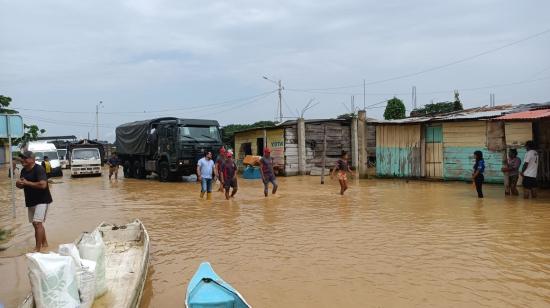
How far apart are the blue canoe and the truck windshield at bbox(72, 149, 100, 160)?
1004 inches

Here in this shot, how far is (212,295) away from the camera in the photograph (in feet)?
14.4

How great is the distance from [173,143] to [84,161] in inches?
384

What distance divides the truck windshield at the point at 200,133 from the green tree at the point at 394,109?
18.4 meters

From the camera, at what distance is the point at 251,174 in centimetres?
2411

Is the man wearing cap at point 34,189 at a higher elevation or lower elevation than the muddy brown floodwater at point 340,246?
higher

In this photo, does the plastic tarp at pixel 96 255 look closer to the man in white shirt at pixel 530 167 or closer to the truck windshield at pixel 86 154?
the man in white shirt at pixel 530 167

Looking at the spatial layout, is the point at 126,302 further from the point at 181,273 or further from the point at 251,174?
the point at 251,174

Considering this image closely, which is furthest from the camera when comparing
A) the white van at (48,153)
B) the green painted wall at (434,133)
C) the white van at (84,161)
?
the white van at (48,153)

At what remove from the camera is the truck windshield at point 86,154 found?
91.8ft

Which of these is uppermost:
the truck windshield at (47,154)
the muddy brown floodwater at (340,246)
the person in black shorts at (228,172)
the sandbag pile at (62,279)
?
the truck windshield at (47,154)

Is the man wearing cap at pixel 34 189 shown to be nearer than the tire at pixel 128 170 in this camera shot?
Yes

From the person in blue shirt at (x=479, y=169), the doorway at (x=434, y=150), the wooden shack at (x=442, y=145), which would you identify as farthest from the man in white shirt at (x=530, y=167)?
the doorway at (x=434, y=150)

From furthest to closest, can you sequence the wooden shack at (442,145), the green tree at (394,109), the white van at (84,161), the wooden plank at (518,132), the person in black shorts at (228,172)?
the green tree at (394,109), the white van at (84,161), the wooden shack at (442,145), the wooden plank at (518,132), the person in black shorts at (228,172)

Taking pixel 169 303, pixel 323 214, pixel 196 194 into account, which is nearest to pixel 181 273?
pixel 169 303
